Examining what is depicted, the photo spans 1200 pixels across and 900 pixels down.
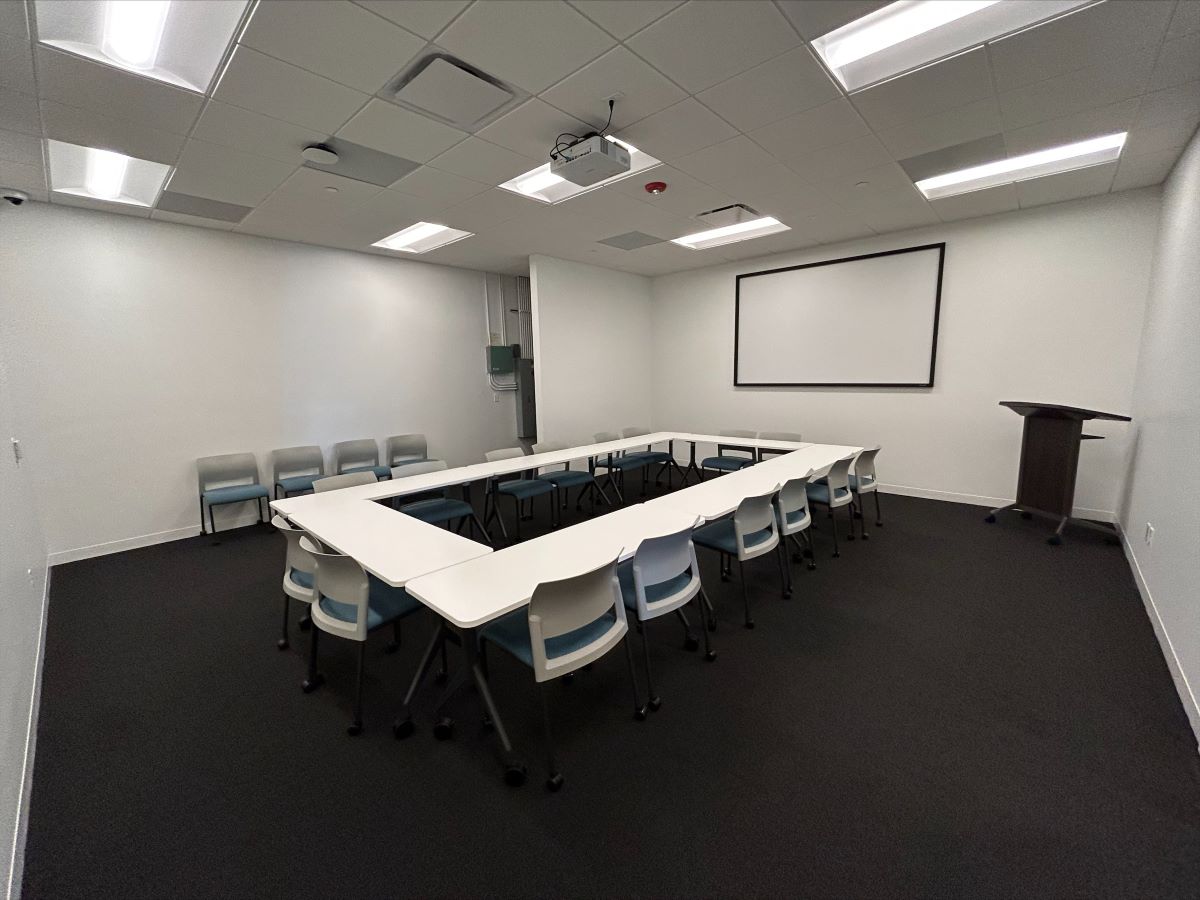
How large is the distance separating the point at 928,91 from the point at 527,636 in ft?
11.3

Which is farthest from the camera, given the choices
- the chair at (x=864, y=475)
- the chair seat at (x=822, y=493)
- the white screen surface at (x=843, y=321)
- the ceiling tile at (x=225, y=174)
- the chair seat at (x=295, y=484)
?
the white screen surface at (x=843, y=321)

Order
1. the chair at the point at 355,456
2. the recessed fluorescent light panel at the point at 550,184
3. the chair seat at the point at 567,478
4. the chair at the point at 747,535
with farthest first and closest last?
the chair at the point at 355,456
the chair seat at the point at 567,478
the recessed fluorescent light panel at the point at 550,184
the chair at the point at 747,535

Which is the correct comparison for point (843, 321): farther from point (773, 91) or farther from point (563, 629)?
point (563, 629)

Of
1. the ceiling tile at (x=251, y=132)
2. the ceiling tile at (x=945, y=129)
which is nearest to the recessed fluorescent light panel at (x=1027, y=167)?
the ceiling tile at (x=945, y=129)

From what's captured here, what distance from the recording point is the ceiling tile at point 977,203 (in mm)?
4211

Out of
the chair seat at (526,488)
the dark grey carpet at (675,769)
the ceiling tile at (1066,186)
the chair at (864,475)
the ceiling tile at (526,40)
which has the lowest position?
the dark grey carpet at (675,769)

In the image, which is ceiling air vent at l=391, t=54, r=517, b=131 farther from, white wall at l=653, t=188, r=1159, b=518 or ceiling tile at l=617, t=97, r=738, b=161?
white wall at l=653, t=188, r=1159, b=518

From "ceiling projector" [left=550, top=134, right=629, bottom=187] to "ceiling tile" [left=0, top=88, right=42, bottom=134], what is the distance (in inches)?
106

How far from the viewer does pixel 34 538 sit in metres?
3.48

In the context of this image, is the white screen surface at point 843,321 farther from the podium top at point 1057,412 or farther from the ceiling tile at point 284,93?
the ceiling tile at point 284,93

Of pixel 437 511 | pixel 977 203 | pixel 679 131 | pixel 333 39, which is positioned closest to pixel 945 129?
pixel 679 131

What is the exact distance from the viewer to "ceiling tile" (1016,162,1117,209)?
3.77m

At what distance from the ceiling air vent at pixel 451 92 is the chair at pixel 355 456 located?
13.2 ft

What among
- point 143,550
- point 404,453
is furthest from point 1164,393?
point 143,550
